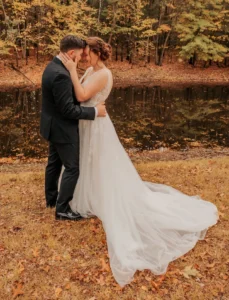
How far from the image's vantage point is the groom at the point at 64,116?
4.65 m

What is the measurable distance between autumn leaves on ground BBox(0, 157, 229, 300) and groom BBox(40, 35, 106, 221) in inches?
20.7

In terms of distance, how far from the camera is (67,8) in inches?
1190

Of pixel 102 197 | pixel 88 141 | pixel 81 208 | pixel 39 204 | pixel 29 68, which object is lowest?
pixel 29 68

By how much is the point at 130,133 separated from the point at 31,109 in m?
6.72

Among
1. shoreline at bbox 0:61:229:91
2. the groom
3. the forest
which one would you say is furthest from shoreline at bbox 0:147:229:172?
the forest

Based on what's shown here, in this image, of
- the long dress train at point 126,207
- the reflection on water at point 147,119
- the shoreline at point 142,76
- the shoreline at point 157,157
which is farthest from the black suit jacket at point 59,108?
the shoreline at point 142,76

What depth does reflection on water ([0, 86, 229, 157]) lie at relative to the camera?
43.9 feet

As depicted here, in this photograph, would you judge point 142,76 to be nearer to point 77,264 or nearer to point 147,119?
point 147,119

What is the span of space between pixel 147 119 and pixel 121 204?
1229 centimetres

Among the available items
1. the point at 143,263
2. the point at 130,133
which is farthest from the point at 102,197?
the point at 130,133

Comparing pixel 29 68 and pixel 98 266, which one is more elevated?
pixel 98 266

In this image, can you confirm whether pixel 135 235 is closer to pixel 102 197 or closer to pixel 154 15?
pixel 102 197

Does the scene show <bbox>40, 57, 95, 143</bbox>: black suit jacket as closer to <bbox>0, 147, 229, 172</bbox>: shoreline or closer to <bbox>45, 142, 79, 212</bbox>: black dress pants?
<bbox>45, 142, 79, 212</bbox>: black dress pants

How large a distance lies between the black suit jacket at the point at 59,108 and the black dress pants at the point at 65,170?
0.16m
